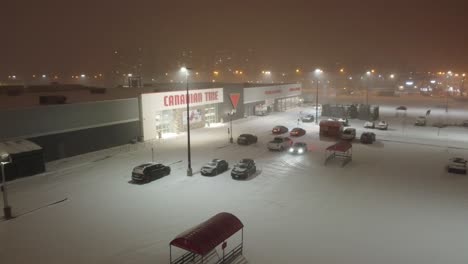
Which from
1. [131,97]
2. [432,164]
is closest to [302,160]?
[432,164]

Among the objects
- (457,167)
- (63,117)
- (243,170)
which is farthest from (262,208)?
(63,117)

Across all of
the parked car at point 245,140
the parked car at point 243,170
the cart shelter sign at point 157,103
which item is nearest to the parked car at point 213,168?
the parked car at point 243,170

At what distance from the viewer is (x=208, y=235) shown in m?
14.6

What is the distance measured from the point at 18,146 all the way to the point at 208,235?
867 inches

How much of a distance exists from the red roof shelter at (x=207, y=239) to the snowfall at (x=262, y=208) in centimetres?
110

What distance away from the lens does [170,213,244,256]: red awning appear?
14023 mm

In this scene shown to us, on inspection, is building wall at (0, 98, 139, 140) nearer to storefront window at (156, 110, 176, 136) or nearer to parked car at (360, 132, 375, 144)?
storefront window at (156, 110, 176, 136)

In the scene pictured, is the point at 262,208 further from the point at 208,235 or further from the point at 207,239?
the point at 207,239

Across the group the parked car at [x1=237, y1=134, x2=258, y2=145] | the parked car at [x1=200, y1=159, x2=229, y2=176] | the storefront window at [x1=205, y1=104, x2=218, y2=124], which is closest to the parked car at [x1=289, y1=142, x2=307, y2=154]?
the parked car at [x1=237, y1=134, x2=258, y2=145]

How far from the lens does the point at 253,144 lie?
40688 mm

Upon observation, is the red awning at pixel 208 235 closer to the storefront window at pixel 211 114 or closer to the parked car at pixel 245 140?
the parked car at pixel 245 140

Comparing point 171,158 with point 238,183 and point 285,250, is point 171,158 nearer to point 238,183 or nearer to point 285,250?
point 238,183

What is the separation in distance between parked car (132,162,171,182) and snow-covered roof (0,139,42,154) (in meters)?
9.23

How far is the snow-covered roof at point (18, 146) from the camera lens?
2806cm
